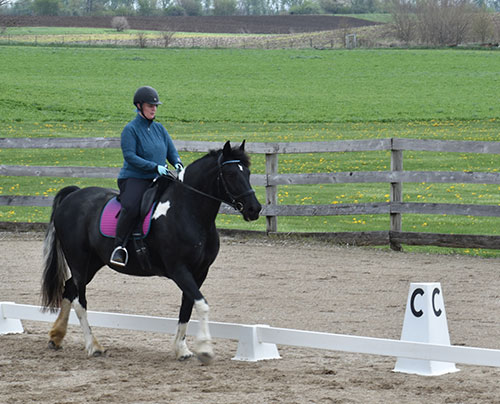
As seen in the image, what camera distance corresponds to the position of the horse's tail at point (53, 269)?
8.12 metres

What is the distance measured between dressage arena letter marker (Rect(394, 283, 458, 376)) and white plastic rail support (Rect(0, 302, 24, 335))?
3.84m

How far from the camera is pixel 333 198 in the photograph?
18844 millimetres

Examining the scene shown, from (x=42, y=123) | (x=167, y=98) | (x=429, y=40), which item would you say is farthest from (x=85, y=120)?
(x=429, y=40)

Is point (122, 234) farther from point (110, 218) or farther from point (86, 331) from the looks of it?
point (86, 331)

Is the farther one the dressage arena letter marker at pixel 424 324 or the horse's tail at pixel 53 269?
the horse's tail at pixel 53 269

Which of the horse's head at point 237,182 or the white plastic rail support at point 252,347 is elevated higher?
the horse's head at point 237,182

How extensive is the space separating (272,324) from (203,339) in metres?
1.93

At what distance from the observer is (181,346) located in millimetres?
7328

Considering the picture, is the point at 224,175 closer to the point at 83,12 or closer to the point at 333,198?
the point at 333,198

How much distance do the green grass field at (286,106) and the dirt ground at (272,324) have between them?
3635mm

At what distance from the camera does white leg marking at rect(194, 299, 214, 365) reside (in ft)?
22.2

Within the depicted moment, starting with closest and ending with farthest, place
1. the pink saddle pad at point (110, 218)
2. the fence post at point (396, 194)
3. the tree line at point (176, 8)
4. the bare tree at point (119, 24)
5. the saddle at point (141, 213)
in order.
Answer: the saddle at point (141, 213) < the pink saddle pad at point (110, 218) < the fence post at point (396, 194) < the bare tree at point (119, 24) < the tree line at point (176, 8)

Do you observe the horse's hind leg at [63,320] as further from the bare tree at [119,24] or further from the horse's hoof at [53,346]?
the bare tree at [119,24]

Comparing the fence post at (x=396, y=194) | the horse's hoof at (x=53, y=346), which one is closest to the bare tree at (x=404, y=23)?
the fence post at (x=396, y=194)
